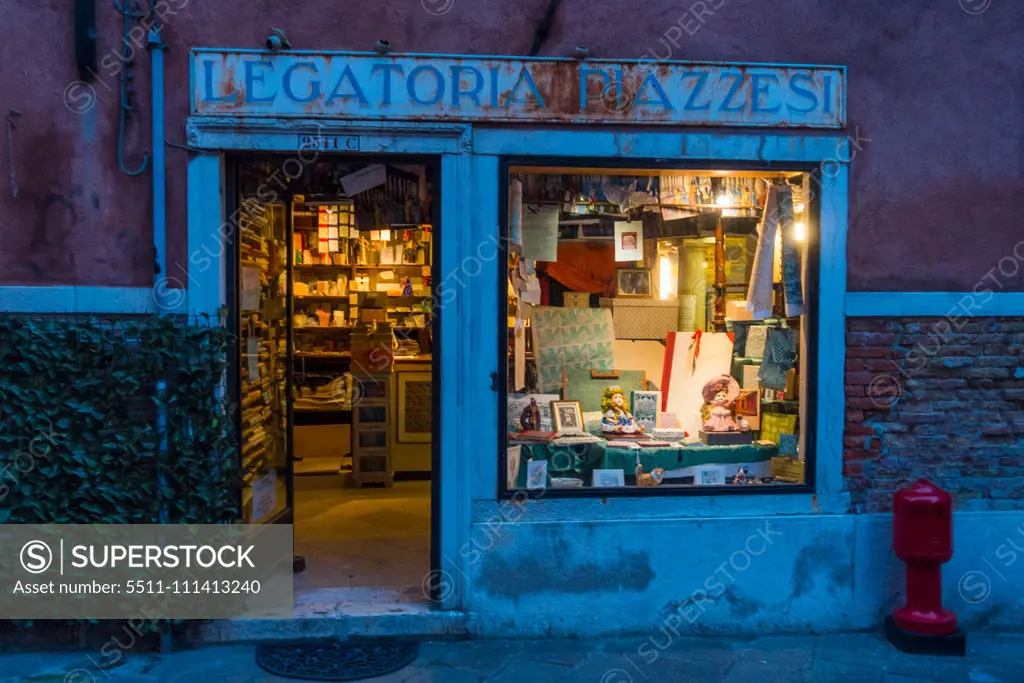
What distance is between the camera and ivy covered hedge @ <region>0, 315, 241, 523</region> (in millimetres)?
4922

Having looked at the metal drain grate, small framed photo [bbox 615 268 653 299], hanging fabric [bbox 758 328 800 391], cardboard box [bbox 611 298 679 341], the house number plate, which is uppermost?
the house number plate

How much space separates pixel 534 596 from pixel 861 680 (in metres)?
1.82

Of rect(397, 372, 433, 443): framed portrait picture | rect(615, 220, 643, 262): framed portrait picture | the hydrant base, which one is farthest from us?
rect(397, 372, 433, 443): framed portrait picture

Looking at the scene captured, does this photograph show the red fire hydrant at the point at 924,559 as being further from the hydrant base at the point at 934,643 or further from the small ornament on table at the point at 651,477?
the small ornament on table at the point at 651,477

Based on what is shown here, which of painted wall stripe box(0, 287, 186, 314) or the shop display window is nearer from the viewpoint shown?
painted wall stripe box(0, 287, 186, 314)

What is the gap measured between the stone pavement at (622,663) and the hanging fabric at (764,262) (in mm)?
2064

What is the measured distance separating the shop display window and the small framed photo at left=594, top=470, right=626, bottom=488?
1 cm

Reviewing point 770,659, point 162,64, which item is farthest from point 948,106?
point 162,64

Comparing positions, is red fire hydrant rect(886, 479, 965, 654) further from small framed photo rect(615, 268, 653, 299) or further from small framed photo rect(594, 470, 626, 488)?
small framed photo rect(615, 268, 653, 299)

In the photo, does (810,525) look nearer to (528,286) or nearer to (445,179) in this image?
(528,286)

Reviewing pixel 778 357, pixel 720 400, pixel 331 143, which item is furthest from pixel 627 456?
pixel 331 143

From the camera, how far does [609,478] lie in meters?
5.76

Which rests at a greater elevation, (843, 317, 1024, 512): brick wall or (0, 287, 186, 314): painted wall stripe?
(0, 287, 186, 314): painted wall stripe

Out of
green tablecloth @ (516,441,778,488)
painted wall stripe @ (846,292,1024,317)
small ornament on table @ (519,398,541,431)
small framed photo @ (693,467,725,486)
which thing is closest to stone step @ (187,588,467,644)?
green tablecloth @ (516,441,778,488)
